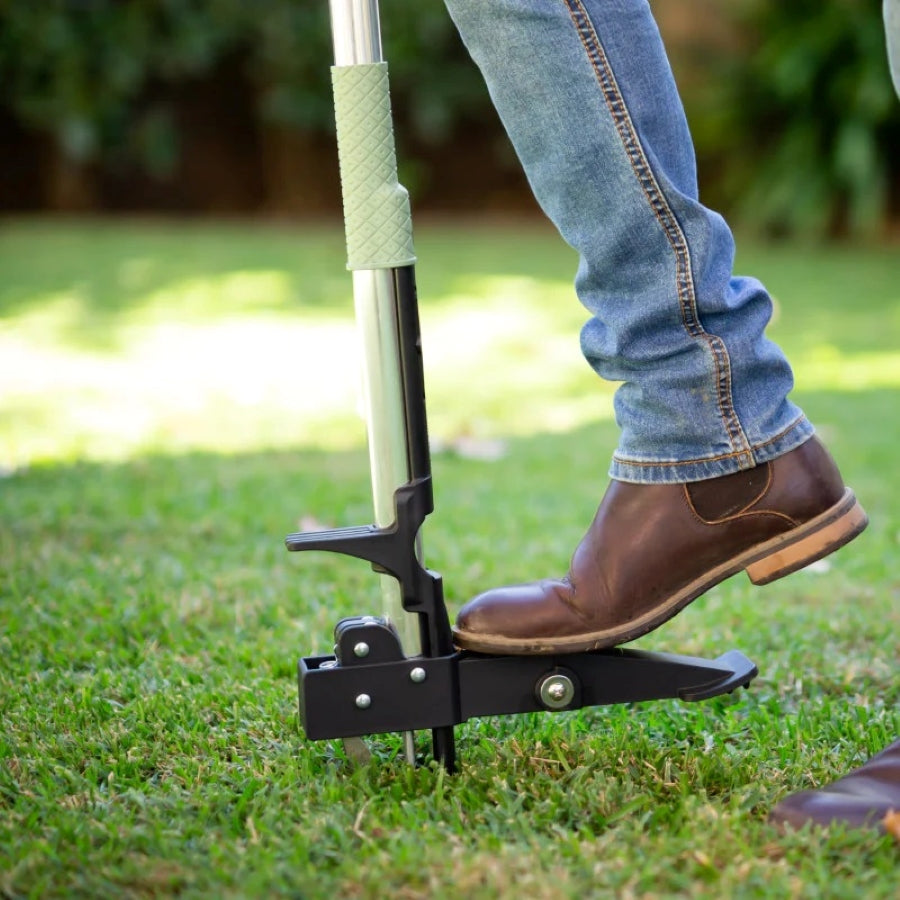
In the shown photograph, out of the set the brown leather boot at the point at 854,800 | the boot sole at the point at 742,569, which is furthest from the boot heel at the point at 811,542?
the brown leather boot at the point at 854,800

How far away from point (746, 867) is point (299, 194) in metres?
10.2

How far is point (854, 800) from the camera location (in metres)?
1.24

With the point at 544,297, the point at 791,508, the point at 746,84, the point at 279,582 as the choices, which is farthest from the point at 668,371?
the point at 746,84

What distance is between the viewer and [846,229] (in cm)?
925

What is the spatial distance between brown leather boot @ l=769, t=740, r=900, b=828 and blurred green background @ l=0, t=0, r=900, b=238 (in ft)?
25.6

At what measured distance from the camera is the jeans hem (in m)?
1.35

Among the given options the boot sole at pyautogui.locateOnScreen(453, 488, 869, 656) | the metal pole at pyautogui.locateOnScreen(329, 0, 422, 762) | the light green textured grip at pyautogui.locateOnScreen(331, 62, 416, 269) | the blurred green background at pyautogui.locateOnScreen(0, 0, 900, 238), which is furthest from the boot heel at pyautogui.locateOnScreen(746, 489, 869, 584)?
the blurred green background at pyautogui.locateOnScreen(0, 0, 900, 238)

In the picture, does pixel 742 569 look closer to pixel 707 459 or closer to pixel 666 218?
pixel 707 459

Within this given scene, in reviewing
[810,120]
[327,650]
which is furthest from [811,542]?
[810,120]

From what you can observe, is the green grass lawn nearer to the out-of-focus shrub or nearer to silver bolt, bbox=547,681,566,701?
silver bolt, bbox=547,681,566,701

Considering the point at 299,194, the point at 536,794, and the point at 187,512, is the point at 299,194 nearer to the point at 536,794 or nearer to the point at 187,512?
the point at 187,512

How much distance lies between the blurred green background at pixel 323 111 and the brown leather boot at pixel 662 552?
7645 millimetres

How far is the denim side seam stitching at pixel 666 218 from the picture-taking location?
1.27 metres

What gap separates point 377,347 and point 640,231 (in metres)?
0.31
